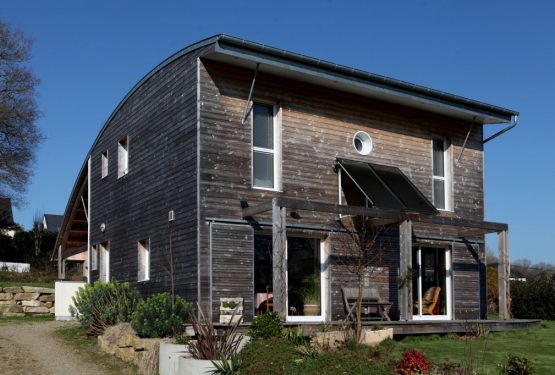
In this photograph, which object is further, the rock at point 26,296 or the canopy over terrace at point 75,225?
the canopy over terrace at point 75,225

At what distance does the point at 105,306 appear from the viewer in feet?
51.7

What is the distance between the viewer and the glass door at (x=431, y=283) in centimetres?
1878

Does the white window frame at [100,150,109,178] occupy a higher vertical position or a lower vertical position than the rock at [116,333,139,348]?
higher

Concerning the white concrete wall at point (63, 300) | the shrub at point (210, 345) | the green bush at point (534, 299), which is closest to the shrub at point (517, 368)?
the shrub at point (210, 345)

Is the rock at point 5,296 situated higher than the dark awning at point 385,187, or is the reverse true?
the dark awning at point 385,187

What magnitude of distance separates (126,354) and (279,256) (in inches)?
135

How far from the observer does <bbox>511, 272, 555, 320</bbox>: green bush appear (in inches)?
928

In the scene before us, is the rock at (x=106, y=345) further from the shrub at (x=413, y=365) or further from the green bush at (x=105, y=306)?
the shrub at (x=413, y=365)

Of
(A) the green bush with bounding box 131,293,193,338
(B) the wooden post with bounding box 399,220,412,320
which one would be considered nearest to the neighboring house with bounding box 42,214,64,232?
(B) the wooden post with bounding box 399,220,412,320

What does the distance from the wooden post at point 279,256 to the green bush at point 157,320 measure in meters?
1.70

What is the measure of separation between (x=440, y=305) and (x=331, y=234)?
4.48 metres

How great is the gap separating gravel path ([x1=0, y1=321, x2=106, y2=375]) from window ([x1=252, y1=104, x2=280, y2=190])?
531cm

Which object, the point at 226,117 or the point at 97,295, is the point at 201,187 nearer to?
the point at 226,117

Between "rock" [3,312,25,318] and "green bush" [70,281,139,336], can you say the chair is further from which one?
"rock" [3,312,25,318]
